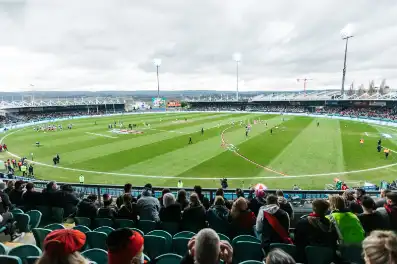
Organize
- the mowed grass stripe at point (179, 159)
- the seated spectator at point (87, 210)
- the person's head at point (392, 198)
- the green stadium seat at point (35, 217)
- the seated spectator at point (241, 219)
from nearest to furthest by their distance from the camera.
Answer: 1. the person's head at point (392, 198)
2. the seated spectator at point (241, 219)
3. the seated spectator at point (87, 210)
4. the green stadium seat at point (35, 217)
5. the mowed grass stripe at point (179, 159)

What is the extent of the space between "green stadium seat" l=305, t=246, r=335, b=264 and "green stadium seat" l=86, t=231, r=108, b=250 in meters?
4.08

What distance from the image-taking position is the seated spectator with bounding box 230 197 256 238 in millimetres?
6667

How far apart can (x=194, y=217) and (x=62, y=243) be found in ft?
15.0

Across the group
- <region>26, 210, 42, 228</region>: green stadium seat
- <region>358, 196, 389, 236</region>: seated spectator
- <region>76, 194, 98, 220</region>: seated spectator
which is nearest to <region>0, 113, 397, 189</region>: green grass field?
<region>26, 210, 42, 228</region>: green stadium seat

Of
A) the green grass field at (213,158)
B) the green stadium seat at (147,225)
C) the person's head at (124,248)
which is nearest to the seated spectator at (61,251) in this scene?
the person's head at (124,248)

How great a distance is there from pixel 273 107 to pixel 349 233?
10997 cm

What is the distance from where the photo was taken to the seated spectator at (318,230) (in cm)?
538

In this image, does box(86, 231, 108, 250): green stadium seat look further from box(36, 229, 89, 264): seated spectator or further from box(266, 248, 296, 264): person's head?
box(266, 248, 296, 264): person's head

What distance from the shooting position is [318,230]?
5398mm

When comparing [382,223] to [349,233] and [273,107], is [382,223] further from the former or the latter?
[273,107]

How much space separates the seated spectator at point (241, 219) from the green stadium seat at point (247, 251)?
892 mm

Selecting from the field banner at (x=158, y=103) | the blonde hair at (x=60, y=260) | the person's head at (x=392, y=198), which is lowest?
the field banner at (x=158, y=103)

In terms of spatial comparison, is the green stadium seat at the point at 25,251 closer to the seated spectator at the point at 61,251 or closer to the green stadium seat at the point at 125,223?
the green stadium seat at the point at 125,223

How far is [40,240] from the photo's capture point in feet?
21.3
